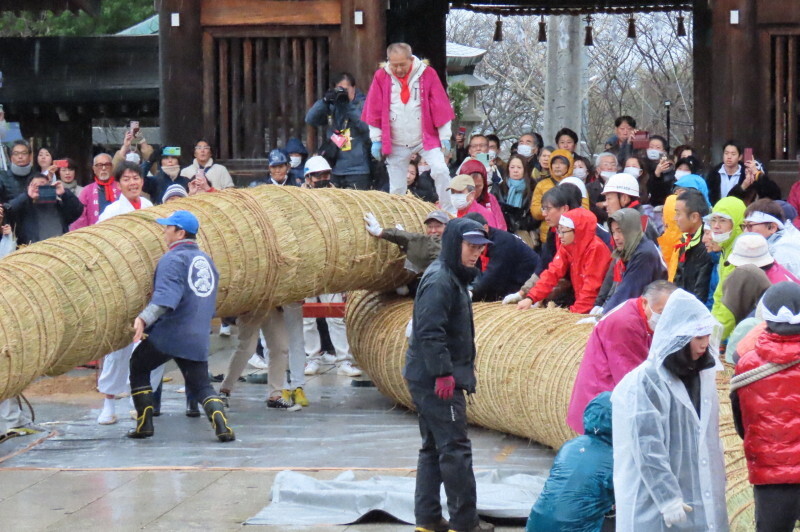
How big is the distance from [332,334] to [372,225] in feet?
8.89

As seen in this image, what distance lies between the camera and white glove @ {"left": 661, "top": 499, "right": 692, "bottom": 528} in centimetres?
540

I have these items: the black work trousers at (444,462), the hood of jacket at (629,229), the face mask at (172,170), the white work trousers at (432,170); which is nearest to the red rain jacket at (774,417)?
the black work trousers at (444,462)

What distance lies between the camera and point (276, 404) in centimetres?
1084

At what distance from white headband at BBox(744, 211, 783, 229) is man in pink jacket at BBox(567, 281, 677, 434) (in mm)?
2455

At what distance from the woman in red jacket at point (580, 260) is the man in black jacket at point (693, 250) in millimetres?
557

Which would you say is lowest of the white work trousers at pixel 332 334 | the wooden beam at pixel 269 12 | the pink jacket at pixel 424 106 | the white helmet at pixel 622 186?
the white work trousers at pixel 332 334

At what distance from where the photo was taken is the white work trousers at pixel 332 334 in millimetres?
12781

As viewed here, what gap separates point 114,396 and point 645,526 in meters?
5.84

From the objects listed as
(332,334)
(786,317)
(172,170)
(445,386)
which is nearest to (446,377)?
(445,386)

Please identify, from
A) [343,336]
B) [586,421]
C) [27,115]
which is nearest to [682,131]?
[27,115]

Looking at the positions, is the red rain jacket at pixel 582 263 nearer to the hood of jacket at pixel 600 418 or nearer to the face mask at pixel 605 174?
the face mask at pixel 605 174

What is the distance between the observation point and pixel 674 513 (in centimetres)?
540

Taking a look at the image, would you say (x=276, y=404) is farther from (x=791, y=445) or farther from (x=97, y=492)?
(x=791, y=445)

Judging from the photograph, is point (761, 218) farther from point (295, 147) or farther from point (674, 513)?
point (295, 147)
